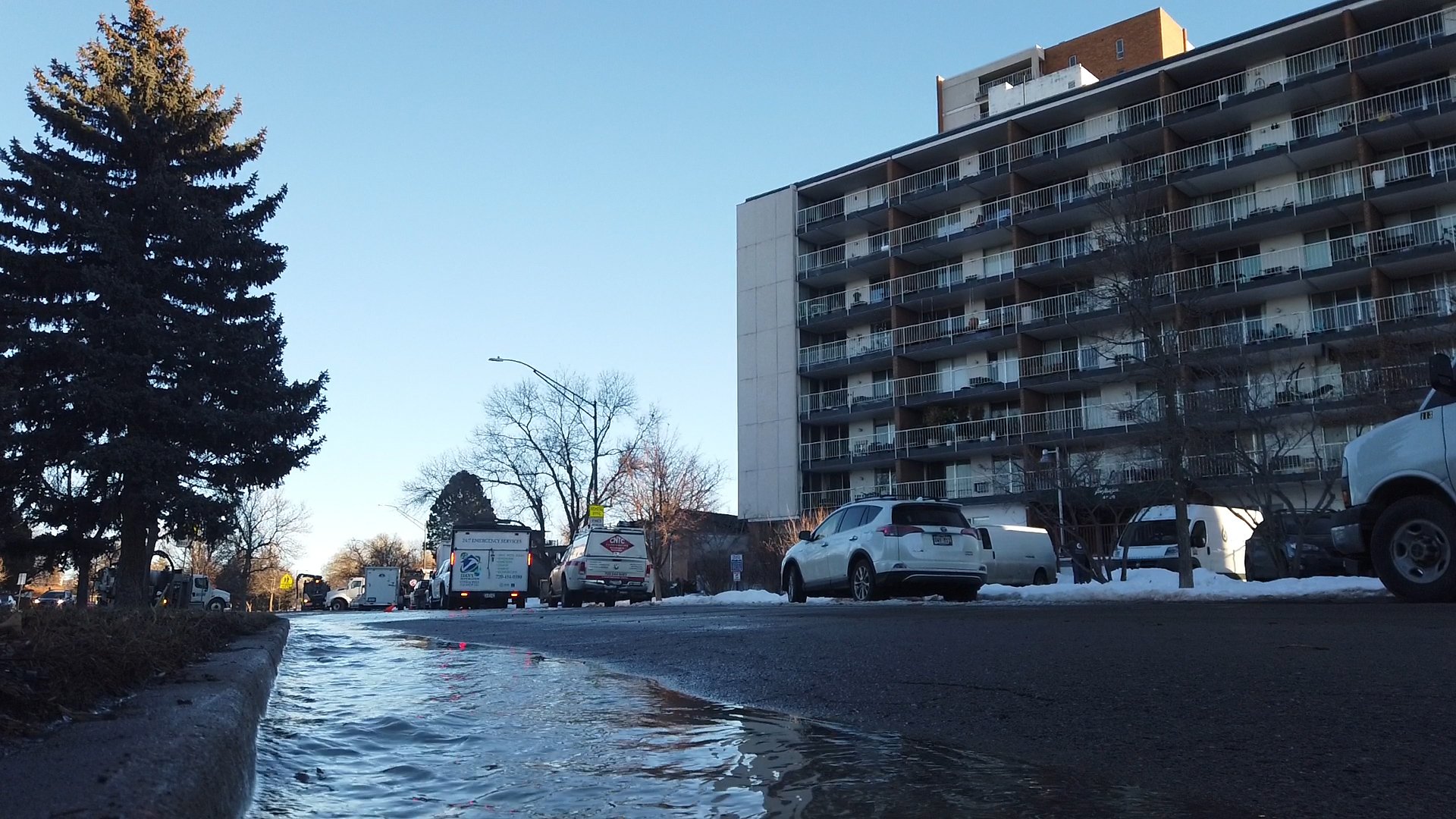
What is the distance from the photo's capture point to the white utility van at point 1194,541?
25500 mm

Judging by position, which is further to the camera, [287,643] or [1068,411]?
[1068,411]

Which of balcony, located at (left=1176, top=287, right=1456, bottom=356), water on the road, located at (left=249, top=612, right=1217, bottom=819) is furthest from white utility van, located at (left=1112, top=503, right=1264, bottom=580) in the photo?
water on the road, located at (left=249, top=612, right=1217, bottom=819)

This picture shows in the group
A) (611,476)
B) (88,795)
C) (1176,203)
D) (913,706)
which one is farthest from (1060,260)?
(88,795)

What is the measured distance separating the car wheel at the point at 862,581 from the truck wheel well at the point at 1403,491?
24.5 feet

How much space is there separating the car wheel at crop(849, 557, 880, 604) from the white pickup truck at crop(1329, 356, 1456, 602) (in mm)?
7183

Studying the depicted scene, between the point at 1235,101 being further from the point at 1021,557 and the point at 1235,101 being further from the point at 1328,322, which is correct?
the point at 1021,557

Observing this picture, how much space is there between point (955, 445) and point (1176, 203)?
1247cm

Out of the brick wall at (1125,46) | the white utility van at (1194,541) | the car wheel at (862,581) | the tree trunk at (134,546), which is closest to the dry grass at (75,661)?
the car wheel at (862,581)

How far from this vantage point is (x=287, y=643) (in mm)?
11844

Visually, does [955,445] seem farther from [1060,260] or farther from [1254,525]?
[1254,525]

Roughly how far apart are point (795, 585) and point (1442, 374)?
11.4 m

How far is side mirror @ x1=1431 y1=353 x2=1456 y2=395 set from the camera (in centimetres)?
Answer: 906

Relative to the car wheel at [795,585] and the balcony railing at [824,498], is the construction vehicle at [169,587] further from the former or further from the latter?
the balcony railing at [824,498]

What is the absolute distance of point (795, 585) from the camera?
18906 mm
